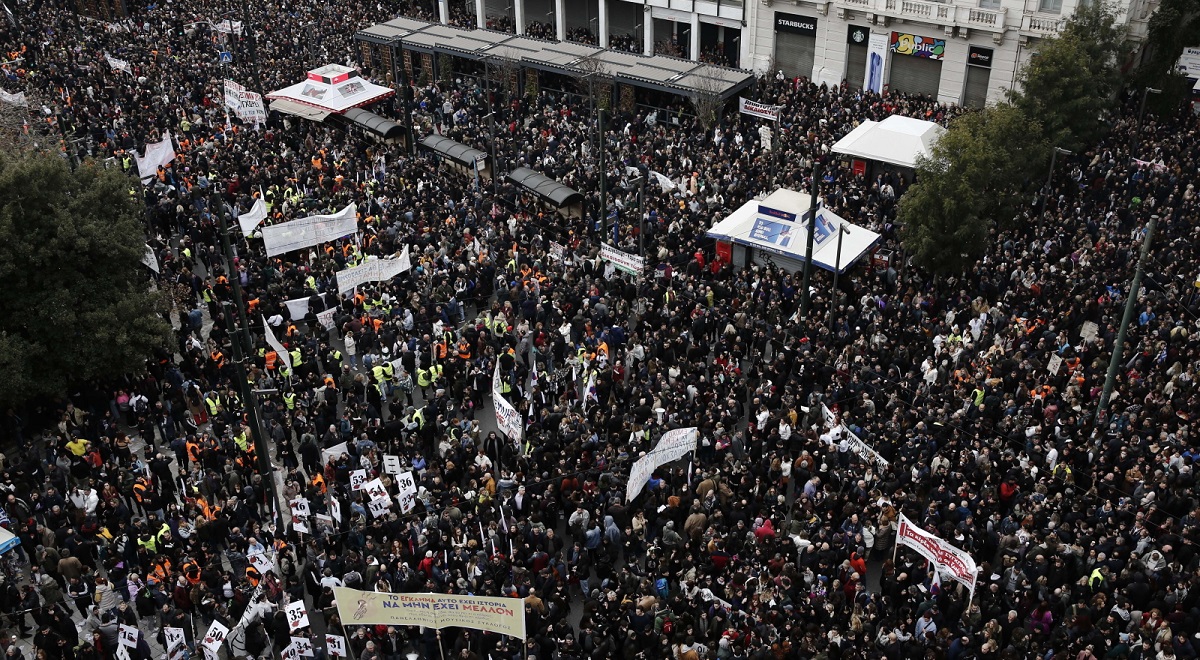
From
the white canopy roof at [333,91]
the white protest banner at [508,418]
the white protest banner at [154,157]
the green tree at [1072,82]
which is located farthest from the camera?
the white canopy roof at [333,91]

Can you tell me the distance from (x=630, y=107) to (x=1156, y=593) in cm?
2744

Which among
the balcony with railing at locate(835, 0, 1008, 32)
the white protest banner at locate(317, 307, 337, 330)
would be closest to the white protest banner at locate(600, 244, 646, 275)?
the white protest banner at locate(317, 307, 337, 330)

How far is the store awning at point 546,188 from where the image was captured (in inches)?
1150

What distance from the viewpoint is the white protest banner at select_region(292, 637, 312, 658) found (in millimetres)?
14773

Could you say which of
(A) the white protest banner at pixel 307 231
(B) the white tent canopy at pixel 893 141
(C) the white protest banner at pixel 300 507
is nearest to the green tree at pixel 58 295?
(A) the white protest banner at pixel 307 231

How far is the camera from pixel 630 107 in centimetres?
3831

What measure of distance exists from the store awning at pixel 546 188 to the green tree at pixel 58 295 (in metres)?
11.5

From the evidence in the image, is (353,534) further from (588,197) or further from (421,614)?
(588,197)

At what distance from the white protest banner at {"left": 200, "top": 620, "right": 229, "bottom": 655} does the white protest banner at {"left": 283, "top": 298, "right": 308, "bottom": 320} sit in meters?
10.3

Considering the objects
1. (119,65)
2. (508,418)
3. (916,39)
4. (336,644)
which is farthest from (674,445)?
(119,65)

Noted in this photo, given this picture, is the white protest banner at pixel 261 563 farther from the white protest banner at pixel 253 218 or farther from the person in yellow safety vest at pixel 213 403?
the white protest banner at pixel 253 218

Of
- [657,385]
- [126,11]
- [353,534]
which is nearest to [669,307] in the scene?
[657,385]

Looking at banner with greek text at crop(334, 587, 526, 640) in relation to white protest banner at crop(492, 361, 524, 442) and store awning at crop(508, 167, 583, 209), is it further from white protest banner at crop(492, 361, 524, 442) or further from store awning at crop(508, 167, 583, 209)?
store awning at crop(508, 167, 583, 209)

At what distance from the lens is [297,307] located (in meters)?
23.9
